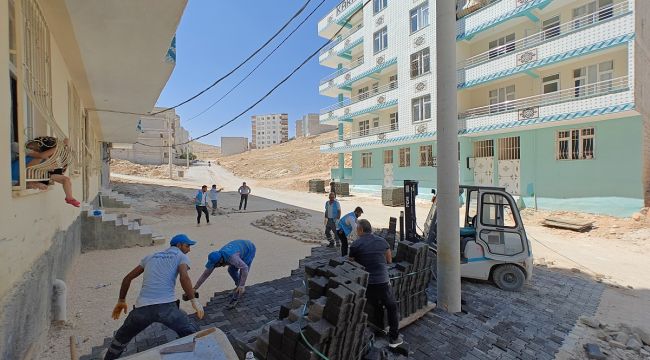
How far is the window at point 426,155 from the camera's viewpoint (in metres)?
22.4

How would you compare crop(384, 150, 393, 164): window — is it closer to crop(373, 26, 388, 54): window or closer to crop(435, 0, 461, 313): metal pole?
crop(373, 26, 388, 54): window

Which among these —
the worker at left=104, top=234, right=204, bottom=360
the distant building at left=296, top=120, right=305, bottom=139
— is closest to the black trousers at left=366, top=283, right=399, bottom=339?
the worker at left=104, top=234, right=204, bottom=360

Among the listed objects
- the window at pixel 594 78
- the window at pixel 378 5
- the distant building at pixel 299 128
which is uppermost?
the distant building at pixel 299 128

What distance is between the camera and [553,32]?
16453mm

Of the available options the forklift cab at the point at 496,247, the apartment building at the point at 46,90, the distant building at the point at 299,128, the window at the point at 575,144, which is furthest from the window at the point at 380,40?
the distant building at the point at 299,128

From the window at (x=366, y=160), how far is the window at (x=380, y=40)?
9.06m

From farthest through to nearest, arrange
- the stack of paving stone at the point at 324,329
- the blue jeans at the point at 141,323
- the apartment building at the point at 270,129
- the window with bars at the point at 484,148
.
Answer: the apartment building at the point at 270,129, the window with bars at the point at 484,148, the blue jeans at the point at 141,323, the stack of paving stone at the point at 324,329

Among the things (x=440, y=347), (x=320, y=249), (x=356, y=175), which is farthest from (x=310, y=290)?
(x=356, y=175)

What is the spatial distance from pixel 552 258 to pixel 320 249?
22.9ft

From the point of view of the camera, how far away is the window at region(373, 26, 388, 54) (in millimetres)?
25609

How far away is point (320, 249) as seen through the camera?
29.9ft

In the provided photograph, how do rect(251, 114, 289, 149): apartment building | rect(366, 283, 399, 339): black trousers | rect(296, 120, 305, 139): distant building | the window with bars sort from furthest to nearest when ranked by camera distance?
rect(251, 114, 289, 149): apartment building → rect(296, 120, 305, 139): distant building → the window with bars → rect(366, 283, 399, 339): black trousers

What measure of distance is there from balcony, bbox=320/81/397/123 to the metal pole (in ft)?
65.9

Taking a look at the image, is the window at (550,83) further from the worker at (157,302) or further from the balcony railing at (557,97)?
the worker at (157,302)
